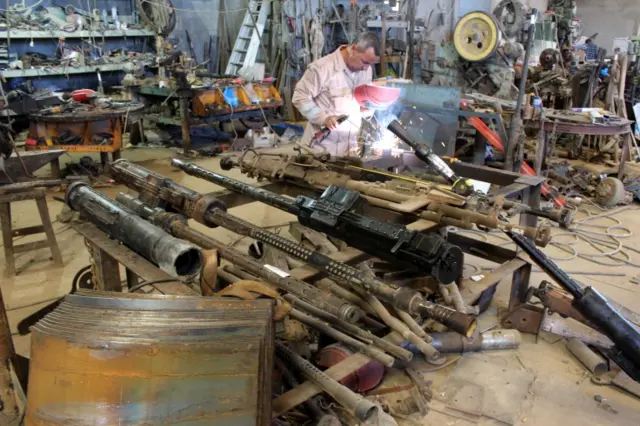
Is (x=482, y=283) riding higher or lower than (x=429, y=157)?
lower

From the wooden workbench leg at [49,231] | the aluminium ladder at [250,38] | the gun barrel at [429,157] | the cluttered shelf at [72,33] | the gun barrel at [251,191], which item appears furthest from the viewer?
the aluminium ladder at [250,38]

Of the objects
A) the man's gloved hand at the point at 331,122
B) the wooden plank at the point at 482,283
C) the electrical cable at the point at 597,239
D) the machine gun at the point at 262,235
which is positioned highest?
the man's gloved hand at the point at 331,122

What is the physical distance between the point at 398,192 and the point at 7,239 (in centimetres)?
283

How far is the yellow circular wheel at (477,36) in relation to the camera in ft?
23.7

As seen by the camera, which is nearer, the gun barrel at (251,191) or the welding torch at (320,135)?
the gun barrel at (251,191)

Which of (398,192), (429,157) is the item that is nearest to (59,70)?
(429,157)

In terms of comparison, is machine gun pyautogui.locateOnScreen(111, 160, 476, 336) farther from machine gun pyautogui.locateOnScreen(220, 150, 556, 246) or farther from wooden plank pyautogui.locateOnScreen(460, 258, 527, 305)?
wooden plank pyautogui.locateOnScreen(460, 258, 527, 305)

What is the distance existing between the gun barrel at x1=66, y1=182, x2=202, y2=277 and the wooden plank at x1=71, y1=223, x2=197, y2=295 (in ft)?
0.16

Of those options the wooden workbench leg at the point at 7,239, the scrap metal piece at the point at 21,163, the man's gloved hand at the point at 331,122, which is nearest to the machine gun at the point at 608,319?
the man's gloved hand at the point at 331,122

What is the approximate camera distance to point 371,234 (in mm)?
2193

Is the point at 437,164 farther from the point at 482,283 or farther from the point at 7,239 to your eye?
the point at 7,239

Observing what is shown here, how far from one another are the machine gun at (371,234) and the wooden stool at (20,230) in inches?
73.9

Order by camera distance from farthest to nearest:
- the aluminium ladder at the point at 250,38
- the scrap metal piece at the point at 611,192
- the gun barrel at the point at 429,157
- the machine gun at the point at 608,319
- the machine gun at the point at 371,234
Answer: the aluminium ladder at the point at 250,38 → the scrap metal piece at the point at 611,192 → the gun barrel at the point at 429,157 → the machine gun at the point at 608,319 → the machine gun at the point at 371,234

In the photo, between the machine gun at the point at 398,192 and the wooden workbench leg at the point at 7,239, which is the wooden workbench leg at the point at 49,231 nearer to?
the wooden workbench leg at the point at 7,239
